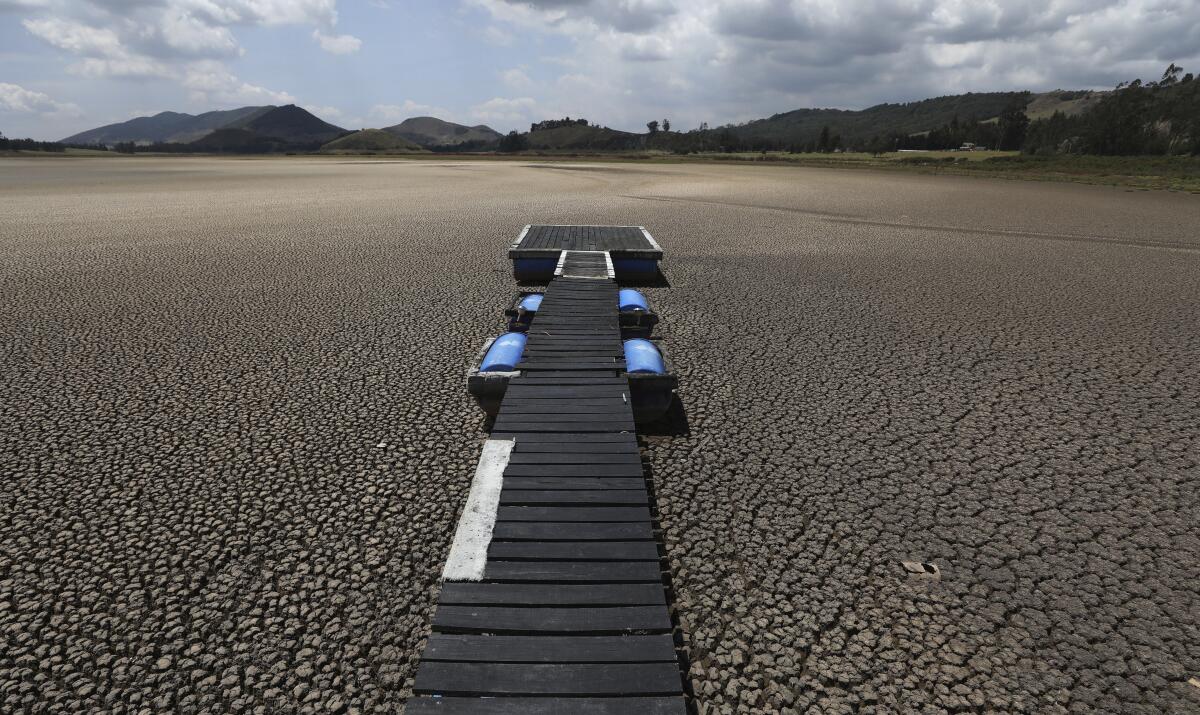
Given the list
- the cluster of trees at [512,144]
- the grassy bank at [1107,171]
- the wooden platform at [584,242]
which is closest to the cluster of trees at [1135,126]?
the grassy bank at [1107,171]

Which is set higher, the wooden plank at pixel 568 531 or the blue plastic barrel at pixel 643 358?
the blue plastic barrel at pixel 643 358

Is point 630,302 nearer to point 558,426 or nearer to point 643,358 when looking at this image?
point 643,358

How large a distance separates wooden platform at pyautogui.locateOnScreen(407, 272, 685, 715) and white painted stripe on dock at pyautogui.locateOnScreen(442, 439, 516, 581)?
0.22 ft

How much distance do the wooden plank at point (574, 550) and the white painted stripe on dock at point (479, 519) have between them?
121mm

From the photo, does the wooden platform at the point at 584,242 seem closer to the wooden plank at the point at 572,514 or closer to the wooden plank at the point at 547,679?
the wooden plank at the point at 572,514

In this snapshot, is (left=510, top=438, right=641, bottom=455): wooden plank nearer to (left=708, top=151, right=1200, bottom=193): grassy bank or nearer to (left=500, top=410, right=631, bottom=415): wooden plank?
(left=500, top=410, right=631, bottom=415): wooden plank

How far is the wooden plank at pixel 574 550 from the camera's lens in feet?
13.8

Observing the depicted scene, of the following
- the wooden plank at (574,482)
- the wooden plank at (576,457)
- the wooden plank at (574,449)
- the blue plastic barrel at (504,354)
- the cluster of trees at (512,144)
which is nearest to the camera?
→ the wooden plank at (574,482)

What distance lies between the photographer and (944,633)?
409 centimetres

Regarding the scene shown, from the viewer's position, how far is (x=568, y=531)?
14.7 feet

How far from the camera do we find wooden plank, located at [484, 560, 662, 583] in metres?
4.00

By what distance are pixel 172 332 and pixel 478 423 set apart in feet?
20.5

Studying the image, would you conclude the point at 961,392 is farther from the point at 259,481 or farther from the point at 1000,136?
the point at 1000,136

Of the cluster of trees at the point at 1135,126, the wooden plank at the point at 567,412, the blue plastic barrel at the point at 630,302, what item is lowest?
the wooden plank at the point at 567,412
